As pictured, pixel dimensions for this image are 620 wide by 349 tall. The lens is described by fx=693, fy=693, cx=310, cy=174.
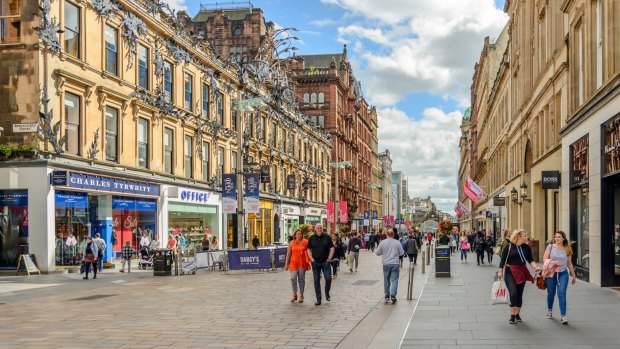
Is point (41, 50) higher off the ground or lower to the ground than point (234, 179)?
higher

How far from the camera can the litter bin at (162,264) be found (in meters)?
25.2

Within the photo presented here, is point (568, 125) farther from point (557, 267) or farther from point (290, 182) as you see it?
point (290, 182)

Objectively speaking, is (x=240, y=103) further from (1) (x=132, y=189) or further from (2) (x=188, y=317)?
(2) (x=188, y=317)

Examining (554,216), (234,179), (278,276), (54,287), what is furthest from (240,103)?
(554,216)

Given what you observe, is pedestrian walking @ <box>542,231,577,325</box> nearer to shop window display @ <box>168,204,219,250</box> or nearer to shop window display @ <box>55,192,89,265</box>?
shop window display @ <box>55,192,89,265</box>

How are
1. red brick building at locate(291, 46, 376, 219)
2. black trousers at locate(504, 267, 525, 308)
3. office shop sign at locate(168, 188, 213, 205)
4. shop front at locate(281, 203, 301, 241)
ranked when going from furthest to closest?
red brick building at locate(291, 46, 376, 219), shop front at locate(281, 203, 301, 241), office shop sign at locate(168, 188, 213, 205), black trousers at locate(504, 267, 525, 308)

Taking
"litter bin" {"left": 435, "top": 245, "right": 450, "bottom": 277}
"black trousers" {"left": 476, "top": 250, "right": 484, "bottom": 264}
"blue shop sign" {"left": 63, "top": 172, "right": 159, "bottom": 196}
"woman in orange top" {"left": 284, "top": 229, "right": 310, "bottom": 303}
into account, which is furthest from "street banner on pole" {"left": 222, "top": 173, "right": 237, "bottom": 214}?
"woman in orange top" {"left": 284, "top": 229, "right": 310, "bottom": 303}

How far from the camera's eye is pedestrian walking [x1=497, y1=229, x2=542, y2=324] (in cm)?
1184

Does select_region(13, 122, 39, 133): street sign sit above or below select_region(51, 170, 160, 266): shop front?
above

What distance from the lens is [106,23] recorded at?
28391 mm

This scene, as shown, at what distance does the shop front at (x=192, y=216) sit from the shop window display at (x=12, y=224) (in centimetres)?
900

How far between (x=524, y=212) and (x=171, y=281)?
2070 cm

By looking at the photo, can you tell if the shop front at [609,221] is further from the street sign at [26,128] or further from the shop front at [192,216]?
the shop front at [192,216]

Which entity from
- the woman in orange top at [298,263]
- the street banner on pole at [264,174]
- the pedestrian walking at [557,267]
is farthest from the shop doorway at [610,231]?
the street banner on pole at [264,174]
